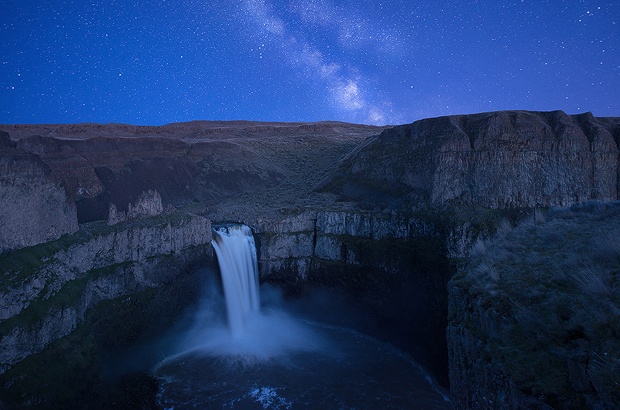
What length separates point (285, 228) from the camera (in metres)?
31.8

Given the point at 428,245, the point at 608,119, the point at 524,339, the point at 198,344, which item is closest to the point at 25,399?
the point at 198,344

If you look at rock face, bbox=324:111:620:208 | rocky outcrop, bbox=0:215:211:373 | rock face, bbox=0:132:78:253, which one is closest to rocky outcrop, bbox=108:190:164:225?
rocky outcrop, bbox=0:215:211:373

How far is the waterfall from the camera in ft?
Answer: 94.1

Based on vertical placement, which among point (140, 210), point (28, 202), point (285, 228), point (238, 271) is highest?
point (28, 202)

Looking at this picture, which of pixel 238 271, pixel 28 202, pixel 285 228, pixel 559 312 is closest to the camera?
pixel 559 312

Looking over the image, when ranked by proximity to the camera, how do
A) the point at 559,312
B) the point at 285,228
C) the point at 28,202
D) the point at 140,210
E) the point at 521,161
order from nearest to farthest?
the point at 559,312, the point at 28,202, the point at 521,161, the point at 140,210, the point at 285,228

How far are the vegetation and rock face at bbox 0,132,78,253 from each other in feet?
65.4

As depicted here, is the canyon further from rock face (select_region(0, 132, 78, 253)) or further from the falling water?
the falling water

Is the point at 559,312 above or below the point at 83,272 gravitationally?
above

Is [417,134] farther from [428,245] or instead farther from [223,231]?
[223,231]

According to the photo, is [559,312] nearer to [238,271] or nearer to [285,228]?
[238,271]

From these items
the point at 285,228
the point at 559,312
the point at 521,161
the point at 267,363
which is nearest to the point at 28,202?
the point at 267,363

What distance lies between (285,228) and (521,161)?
18.1 m

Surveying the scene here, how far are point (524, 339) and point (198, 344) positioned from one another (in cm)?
2439
